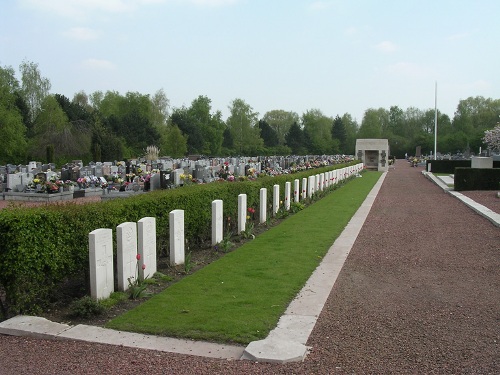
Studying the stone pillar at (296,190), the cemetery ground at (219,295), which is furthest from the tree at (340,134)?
the cemetery ground at (219,295)

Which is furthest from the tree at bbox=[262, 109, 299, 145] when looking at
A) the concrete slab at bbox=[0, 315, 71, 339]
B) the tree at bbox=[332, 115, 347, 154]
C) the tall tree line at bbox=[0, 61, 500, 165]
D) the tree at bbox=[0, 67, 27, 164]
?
the concrete slab at bbox=[0, 315, 71, 339]

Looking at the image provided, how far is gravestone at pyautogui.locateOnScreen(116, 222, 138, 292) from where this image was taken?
6.26 meters

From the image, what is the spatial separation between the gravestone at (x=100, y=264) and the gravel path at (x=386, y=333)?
3.60 ft

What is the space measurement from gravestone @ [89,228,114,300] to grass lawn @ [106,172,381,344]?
524mm

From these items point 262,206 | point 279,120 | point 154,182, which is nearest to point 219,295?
point 262,206

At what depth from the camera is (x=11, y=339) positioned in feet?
15.9

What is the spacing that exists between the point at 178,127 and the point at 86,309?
7230cm

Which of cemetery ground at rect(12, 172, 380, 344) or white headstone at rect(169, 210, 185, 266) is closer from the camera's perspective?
cemetery ground at rect(12, 172, 380, 344)

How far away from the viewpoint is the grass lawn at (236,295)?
5.00m

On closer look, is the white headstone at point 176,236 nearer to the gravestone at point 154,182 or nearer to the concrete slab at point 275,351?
the concrete slab at point 275,351

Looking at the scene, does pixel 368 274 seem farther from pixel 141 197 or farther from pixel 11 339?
pixel 11 339

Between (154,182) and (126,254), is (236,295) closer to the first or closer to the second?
(126,254)

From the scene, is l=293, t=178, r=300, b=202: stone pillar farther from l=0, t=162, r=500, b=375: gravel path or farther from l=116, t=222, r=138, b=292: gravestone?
l=116, t=222, r=138, b=292: gravestone

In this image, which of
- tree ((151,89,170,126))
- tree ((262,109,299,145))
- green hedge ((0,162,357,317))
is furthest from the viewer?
tree ((262,109,299,145))
